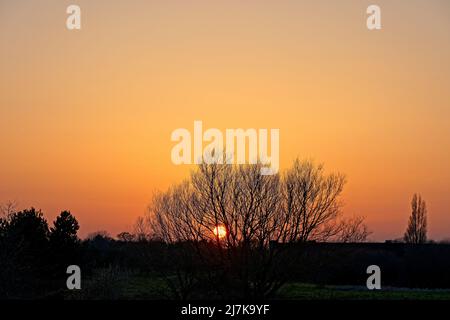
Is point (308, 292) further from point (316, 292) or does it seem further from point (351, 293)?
point (351, 293)

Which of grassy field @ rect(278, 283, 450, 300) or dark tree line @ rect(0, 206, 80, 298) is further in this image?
grassy field @ rect(278, 283, 450, 300)

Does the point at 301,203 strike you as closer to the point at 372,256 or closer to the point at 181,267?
the point at 181,267

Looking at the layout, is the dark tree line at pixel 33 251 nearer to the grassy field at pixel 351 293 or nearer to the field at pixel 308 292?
the field at pixel 308 292

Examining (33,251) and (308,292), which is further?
(33,251)

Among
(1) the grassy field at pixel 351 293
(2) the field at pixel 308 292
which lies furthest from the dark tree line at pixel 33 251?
(1) the grassy field at pixel 351 293

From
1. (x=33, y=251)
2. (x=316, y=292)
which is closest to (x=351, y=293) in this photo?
(x=316, y=292)

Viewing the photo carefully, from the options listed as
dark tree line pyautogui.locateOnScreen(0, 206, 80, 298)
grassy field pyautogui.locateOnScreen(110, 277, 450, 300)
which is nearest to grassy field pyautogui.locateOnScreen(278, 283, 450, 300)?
grassy field pyautogui.locateOnScreen(110, 277, 450, 300)

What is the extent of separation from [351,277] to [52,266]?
19024mm

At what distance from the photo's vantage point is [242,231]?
28031 millimetres

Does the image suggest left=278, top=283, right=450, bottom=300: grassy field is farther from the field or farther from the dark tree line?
the dark tree line

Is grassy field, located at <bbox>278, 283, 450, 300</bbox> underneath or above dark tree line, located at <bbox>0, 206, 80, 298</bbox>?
underneath
